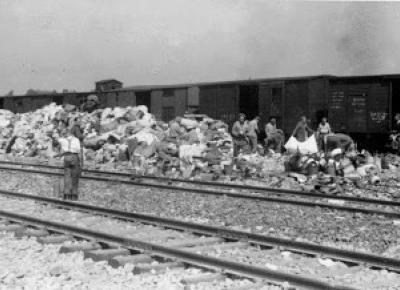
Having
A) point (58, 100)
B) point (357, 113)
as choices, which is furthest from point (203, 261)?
point (58, 100)

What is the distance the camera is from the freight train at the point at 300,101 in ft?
74.4

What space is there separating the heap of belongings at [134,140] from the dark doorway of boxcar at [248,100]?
9.09ft

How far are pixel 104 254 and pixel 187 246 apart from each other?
1287 mm

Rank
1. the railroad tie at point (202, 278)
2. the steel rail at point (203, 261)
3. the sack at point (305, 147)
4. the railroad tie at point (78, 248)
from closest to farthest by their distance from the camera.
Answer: the steel rail at point (203, 261) → the railroad tie at point (202, 278) → the railroad tie at point (78, 248) → the sack at point (305, 147)

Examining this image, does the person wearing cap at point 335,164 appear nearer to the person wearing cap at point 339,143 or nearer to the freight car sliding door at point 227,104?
the person wearing cap at point 339,143

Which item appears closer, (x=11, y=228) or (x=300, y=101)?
(x=11, y=228)

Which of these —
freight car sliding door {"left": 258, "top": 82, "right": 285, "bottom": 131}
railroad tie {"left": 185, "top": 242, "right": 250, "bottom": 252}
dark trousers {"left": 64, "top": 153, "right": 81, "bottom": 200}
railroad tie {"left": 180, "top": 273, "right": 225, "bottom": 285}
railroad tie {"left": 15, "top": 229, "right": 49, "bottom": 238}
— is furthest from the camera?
freight car sliding door {"left": 258, "top": 82, "right": 285, "bottom": 131}

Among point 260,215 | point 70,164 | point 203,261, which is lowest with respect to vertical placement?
point 260,215

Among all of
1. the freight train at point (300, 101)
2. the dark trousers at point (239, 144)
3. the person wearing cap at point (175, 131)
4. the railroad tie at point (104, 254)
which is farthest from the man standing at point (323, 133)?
the railroad tie at point (104, 254)

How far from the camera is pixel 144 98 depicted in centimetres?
3173

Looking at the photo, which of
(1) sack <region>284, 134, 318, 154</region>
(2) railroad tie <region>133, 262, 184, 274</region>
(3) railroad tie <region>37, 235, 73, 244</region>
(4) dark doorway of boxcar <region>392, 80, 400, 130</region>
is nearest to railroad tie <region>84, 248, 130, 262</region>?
(2) railroad tie <region>133, 262, 184, 274</region>

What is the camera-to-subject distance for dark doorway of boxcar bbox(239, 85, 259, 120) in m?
27.0

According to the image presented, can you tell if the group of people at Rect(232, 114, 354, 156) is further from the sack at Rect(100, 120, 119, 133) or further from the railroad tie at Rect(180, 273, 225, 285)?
the railroad tie at Rect(180, 273, 225, 285)

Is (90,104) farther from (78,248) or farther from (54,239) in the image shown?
(78,248)
